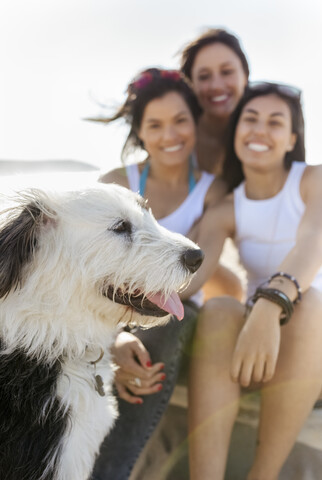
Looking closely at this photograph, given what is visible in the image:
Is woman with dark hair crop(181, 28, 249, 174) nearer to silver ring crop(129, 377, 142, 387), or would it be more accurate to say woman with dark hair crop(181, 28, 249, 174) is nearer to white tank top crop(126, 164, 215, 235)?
white tank top crop(126, 164, 215, 235)

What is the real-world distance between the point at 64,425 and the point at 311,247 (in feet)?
4.28

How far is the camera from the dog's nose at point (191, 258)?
6.31 ft

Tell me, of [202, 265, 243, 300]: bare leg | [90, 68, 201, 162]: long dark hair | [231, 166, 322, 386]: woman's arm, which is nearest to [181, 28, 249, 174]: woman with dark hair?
[90, 68, 201, 162]: long dark hair

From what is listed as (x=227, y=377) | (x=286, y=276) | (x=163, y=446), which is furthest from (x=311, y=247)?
(x=163, y=446)

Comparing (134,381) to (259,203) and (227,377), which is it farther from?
(259,203)

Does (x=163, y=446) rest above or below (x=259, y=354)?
below

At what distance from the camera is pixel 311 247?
2.46m

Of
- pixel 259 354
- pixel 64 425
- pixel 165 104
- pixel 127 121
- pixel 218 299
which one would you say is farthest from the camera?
pixel 127 121

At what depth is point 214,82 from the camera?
3.41 metres

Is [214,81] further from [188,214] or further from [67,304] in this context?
[67,304]

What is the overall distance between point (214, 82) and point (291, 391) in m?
1.95

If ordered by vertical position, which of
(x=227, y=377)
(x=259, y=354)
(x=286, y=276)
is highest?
(x=286, y=276)

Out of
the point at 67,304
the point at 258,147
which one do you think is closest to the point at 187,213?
the point at 258,147

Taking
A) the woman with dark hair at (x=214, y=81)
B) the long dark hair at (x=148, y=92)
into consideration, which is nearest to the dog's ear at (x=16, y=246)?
the long dark hair at (x=148, y=92)
